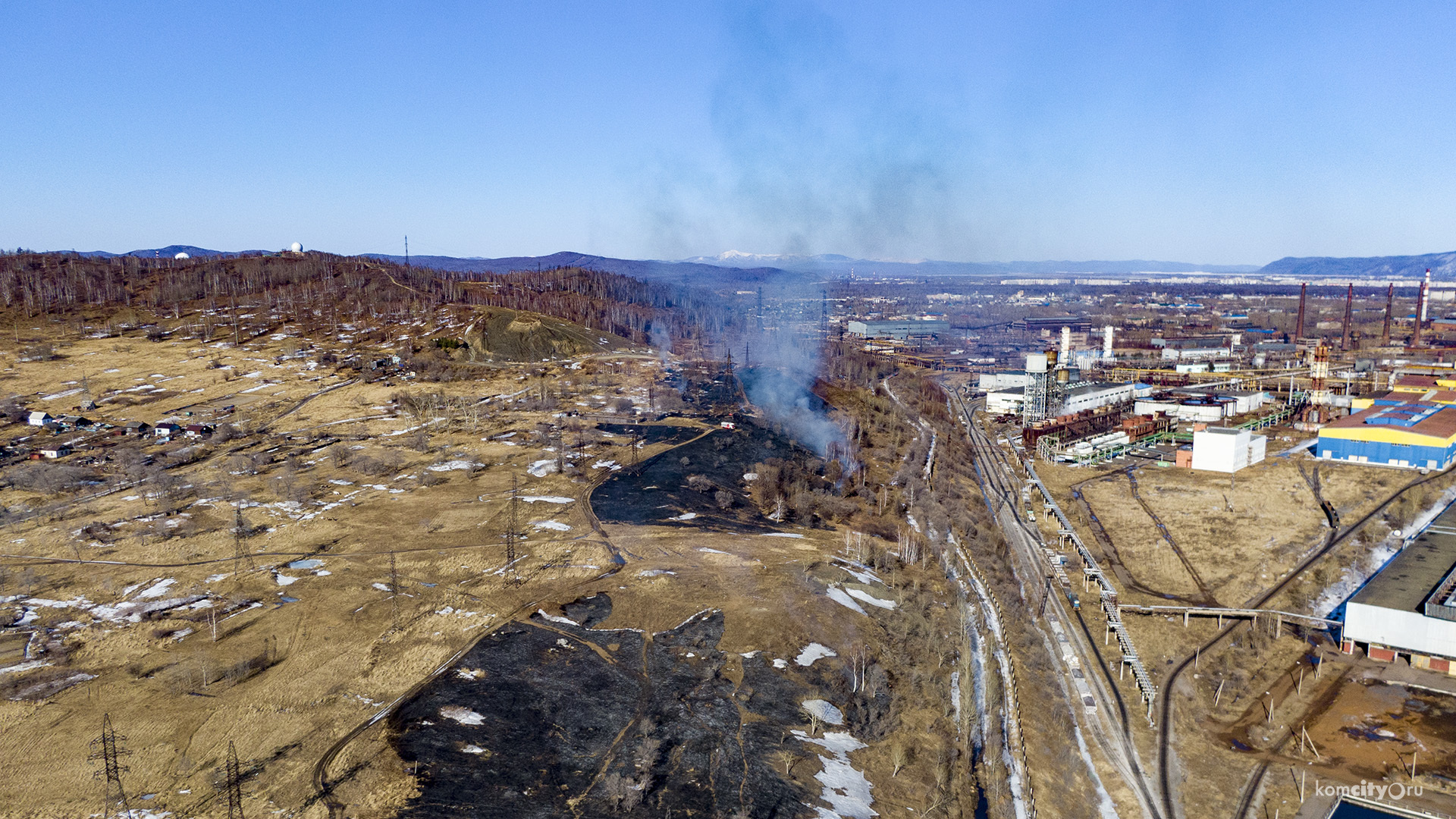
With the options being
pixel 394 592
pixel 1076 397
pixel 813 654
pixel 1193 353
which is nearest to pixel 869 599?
pixel 813 654

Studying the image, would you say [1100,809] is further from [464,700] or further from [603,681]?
[464,700]

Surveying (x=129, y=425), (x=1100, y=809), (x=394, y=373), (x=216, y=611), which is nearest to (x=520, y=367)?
(x=394, y=373)

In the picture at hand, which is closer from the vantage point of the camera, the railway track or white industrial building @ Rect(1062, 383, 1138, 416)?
the railway track

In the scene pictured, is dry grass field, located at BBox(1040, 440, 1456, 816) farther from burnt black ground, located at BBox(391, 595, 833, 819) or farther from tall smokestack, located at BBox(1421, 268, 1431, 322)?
tall smokestack, located at BBox(1421, 268, 1431, 322)

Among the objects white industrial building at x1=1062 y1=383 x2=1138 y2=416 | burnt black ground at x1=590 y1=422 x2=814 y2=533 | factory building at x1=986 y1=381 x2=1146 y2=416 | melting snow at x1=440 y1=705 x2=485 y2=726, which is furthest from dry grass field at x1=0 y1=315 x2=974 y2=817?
white industrial building at x1=1062 y1=383 x2=1138 y2=416

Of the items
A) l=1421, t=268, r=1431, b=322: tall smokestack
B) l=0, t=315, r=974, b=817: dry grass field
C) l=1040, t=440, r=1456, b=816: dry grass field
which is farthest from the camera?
l=1421, t=268, r=1431, b=322: tall smokestack

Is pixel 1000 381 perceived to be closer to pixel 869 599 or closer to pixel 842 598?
pixel 869 599
